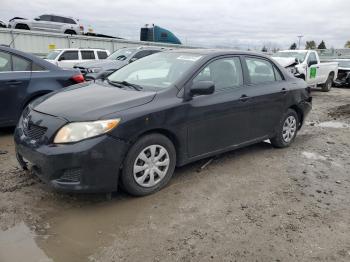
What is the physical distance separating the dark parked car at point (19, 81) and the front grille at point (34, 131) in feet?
7.65

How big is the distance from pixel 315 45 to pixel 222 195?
7214cm

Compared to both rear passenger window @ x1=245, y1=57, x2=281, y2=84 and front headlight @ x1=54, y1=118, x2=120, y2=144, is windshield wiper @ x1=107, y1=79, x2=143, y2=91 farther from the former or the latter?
rear passenger window @ x1=245, y1=57, x2=281, y2=84

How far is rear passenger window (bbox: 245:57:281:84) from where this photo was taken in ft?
17.5

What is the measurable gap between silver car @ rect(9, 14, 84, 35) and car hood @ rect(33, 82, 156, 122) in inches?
827

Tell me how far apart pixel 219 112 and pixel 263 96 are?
3.38 ft

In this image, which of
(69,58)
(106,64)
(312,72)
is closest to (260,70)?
(106,64)

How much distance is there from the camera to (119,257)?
2.97 meters

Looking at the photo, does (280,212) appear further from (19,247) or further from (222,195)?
(19,247)

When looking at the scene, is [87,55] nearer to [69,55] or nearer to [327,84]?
[69,55]

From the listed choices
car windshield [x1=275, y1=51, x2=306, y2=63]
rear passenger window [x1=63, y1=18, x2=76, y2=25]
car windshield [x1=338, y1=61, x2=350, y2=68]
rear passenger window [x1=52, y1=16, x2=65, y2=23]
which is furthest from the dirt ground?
rear passenger window [x1=63, y1=18, x2=76, y2=25]

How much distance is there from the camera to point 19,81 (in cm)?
612

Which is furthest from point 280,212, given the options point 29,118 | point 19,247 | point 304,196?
point 29,118

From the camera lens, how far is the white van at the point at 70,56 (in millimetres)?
15736

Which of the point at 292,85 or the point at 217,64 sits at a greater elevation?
the point at 217,64
